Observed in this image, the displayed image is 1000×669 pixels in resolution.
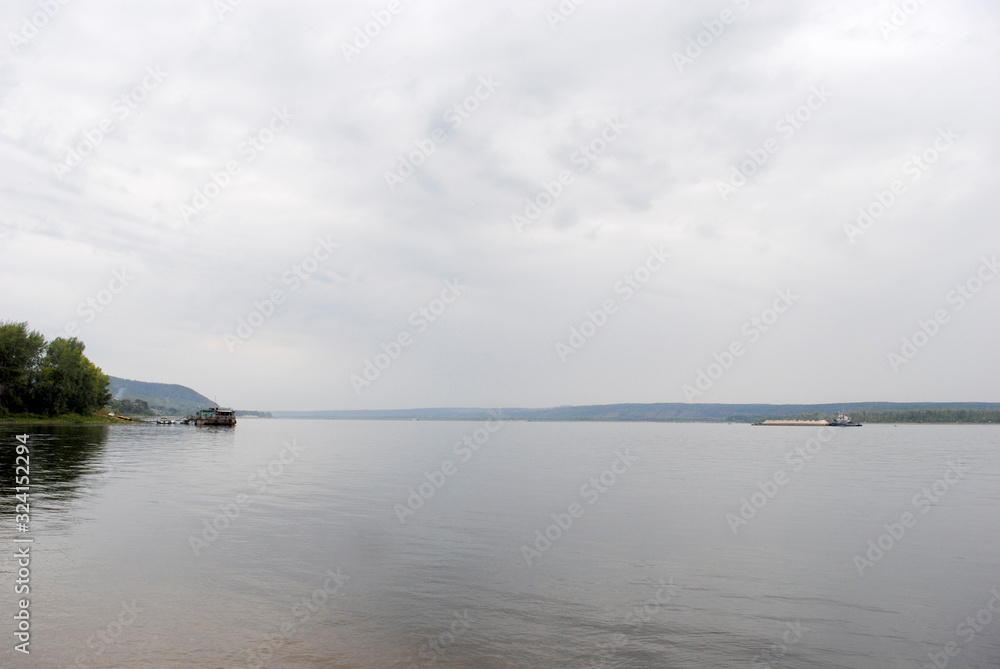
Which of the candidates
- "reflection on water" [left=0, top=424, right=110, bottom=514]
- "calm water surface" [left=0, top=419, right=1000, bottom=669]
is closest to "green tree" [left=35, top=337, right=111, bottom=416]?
"reflection on water" [left=0, top=424, right=110, bottom=514]

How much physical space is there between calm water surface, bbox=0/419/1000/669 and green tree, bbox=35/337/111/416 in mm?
97742

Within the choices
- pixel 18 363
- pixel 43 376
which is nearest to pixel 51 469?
pixel 18 363

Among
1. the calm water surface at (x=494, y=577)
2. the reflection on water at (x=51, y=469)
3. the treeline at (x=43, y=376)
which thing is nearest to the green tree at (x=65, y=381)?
the treeline at (x=43, y=376)

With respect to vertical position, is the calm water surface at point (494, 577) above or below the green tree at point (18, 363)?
below

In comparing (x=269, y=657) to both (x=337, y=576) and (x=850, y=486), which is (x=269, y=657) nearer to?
(x=337, y=576)

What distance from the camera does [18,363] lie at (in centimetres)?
10362

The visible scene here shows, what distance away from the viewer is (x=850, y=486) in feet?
137

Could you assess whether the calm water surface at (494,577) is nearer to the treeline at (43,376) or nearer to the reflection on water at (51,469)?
the reflection on water at (51,469)

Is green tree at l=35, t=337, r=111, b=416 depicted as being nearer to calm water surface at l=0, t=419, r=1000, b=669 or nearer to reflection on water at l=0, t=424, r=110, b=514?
reflection on water at l=0, t=424, r=110, b=514

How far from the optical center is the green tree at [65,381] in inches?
4569

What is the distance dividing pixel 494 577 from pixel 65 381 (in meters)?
131

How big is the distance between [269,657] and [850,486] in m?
41.5

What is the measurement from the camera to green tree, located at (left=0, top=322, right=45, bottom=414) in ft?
331

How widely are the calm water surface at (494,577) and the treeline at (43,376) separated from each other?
84328 millimetres
